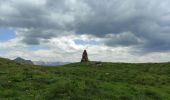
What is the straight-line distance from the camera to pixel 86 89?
28.8 m

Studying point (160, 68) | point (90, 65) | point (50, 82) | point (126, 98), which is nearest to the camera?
point (126, 98)

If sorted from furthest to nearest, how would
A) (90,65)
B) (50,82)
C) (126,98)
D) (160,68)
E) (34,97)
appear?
(90,65), (160,68), (50,82), (126,98), (34,97)

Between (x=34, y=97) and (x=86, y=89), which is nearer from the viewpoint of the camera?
(x=34, y=97)

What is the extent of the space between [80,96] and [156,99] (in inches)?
272

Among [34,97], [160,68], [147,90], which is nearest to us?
[34,97]

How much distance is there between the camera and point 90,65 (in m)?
65.8

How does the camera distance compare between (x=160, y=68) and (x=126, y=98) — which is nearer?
(x=126, y=98)

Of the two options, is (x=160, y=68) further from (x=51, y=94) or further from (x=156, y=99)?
(x=51, y=94)

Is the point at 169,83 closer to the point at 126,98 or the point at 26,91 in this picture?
the point at 126,98

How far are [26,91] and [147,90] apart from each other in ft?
33.7

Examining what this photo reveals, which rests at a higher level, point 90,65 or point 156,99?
point 90,65

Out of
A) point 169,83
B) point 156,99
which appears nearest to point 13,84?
point 156,99

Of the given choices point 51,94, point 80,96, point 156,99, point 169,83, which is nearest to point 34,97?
point 51,94

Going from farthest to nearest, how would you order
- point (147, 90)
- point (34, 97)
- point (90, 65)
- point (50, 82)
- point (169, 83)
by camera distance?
point (90, 65)
point (169, 83)
point (50, 82)
point (147, 90)
point (34, 97)
